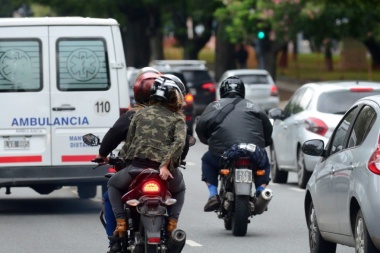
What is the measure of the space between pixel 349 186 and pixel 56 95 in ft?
20.9

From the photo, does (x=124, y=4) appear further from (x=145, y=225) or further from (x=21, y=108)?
(x=145, y=225)

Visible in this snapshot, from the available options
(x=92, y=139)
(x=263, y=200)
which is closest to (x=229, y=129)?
(x=263, y=200)

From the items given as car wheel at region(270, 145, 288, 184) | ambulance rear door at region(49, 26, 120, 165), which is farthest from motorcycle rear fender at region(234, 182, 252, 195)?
car wheel at region(270, 145, 288, 184)

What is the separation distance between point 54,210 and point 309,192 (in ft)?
19.1

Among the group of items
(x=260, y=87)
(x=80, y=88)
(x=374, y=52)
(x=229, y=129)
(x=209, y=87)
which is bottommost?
(x=260, y=87)

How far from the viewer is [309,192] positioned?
11102 millimetres

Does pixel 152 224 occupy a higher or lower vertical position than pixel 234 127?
lower

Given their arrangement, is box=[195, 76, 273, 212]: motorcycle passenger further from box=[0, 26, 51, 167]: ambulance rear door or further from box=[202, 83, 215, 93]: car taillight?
box=[202, 83, 215, 93]: car taillight

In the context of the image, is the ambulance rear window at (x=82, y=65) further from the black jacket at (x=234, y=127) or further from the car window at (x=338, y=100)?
the car window at (x=338, y=100)

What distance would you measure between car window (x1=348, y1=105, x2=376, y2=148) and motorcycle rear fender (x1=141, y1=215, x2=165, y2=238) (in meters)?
1.63

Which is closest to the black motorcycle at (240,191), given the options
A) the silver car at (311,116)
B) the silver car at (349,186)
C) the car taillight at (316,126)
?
the silver car at (349,186)

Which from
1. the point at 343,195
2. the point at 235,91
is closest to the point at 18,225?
the point at 235,91

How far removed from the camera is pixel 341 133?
10.6 m

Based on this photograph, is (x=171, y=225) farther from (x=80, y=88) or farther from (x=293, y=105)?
(x=293, y=105)
